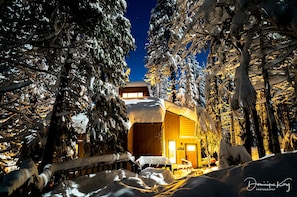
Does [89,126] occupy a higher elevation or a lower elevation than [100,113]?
lower

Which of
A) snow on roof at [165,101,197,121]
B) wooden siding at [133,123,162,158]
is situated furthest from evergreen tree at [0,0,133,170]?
snow on roof at [165,101,197,121]

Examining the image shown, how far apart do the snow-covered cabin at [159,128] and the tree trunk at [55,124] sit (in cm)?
800

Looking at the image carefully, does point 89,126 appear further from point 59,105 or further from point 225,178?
point 225,178

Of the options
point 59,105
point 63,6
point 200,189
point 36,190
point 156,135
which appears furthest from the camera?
point 156,135

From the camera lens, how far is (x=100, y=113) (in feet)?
29.5

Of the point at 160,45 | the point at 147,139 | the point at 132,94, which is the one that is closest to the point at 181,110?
the point at 147,139

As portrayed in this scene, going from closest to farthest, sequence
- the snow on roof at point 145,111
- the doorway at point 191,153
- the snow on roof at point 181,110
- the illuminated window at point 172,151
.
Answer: the snow on roof at point 145,111 → the snow on roof at point 181,110 → the illuminated window at point 172,151 → the doorway at point 191,153

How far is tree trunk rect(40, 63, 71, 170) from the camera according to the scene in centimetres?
750

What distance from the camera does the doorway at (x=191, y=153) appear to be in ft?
72.3

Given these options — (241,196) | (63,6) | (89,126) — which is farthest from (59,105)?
(241,196)

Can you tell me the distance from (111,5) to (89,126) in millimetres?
5914

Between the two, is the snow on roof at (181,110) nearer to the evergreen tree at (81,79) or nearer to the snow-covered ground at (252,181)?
the evergreen tree at (81,79)

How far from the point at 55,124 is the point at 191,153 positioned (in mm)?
17386

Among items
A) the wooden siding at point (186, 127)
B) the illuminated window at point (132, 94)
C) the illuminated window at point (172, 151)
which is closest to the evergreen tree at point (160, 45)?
the illuminated window at point (132, 94)
